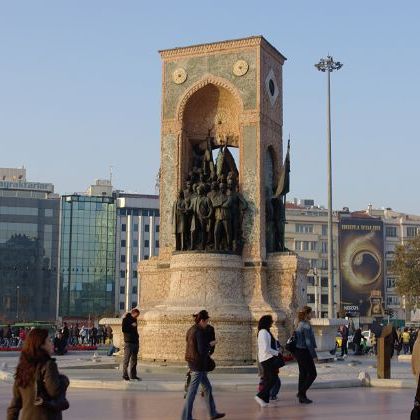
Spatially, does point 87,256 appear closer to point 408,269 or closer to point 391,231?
point 391,231

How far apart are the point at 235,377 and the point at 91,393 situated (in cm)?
387

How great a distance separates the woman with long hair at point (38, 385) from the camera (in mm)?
6473

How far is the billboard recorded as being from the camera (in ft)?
324

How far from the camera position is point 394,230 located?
356ft

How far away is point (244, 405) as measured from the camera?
13.5 m

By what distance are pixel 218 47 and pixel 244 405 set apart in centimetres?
1295

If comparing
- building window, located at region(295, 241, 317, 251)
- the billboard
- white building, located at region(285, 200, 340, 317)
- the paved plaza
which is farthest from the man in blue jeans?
building window, located at region(295, 241, 317, 251)

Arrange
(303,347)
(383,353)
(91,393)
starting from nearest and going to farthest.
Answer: (303,347)
(91,393)
(383,353)

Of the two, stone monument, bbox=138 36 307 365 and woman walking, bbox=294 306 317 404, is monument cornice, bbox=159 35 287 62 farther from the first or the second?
woman walking, bbox=294 306 317 404

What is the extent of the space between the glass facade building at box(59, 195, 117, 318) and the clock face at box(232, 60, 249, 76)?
275ft

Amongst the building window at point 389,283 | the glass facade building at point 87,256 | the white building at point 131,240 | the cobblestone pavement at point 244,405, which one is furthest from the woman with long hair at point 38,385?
the white building at point 131,240

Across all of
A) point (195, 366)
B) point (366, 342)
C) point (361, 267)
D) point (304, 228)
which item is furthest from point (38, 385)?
point (304, 228)

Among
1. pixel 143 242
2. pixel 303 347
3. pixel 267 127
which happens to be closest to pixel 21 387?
pixel 303 347

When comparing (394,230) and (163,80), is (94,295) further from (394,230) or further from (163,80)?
(163,80)
